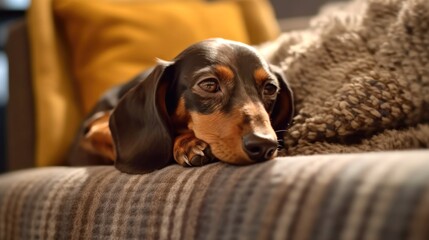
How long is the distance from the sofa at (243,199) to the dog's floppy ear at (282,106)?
6 centimetres

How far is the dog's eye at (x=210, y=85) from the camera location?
1.26m

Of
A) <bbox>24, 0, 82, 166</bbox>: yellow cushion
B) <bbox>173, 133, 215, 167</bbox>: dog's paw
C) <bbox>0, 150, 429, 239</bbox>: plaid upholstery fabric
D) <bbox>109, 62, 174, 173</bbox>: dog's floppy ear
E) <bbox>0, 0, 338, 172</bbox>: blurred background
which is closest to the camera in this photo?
<bbox>0, 150, 429, 239</bbox>: plaid upholstery fabric

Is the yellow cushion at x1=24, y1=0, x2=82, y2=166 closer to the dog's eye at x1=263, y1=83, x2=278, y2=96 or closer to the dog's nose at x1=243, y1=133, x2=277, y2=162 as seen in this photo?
the dog's eye at x1=263, y1=83, x2=278, y2=96

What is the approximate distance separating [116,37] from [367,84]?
116 cm

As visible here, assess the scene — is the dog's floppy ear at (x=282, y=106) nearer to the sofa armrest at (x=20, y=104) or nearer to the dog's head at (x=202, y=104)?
the dog's head at (x=202, y=104)

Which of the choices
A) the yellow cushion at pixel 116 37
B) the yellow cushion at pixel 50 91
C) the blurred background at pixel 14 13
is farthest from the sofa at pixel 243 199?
the blurred background at pixel 14 13

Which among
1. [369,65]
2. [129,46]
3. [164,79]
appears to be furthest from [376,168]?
[129,46]

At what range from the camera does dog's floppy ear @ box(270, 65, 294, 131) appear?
1340 mm

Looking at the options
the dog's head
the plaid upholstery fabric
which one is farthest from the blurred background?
the plaid upholstery fabric

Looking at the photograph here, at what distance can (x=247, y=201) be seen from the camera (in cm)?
85

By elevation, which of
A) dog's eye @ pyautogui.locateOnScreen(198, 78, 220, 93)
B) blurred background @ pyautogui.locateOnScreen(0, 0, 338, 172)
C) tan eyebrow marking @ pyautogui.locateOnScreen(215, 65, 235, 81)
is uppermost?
tan eyebrow marking @ pyautogui.locateOnScreen(215, 65, 235, 81)

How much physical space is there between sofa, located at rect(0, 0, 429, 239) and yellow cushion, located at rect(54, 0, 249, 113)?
0.50 metres

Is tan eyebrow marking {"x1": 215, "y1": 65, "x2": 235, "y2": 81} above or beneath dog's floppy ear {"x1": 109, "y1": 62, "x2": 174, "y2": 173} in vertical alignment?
above

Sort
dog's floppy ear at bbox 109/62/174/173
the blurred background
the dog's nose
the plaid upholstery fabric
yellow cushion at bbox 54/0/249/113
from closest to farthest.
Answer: the plaid upholstery fabric, the dog's nose, dog's floppy ear at bbox 109/62/174/173, yellow cushion at bbox 54/0/249/113, the blurred background
